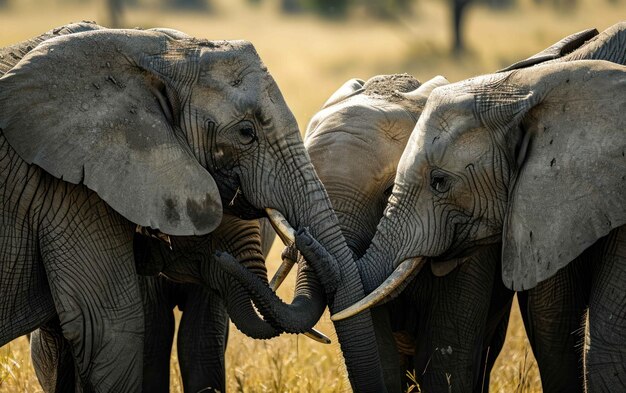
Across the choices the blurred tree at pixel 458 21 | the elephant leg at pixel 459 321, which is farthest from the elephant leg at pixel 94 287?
the blurred tree at pixel 458 21

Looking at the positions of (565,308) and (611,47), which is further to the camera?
(565,308)

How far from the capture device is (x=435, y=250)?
6.29 meters

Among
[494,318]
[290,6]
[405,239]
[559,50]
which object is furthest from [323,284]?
[290,6]

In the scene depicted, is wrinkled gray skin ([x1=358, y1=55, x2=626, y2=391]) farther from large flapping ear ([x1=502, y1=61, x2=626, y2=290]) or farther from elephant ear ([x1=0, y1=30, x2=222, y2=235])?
elephant ear ([x1=0, y1=30, x2=222, y2=235])

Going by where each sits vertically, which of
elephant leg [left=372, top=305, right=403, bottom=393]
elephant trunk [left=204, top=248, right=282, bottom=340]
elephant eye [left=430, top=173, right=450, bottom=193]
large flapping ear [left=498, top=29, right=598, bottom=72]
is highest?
large flapping ear [left=498, top=29, right=598, bottom=72]

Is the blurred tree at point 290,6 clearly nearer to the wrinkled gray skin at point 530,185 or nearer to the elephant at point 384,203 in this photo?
the elephant at point 384,203

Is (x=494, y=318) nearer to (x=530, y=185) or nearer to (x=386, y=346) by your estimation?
(x=386, y=346)

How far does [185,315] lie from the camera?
7.27 metres

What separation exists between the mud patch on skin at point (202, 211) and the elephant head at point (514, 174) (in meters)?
0.74

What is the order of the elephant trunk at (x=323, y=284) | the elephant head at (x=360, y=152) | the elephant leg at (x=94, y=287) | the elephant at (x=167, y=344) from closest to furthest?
the elephant leg at (x=94, y=287), the elephant trunk at (x=323, y=284), the elephant head at (x=360, y=152), the elephant at (x=167, y=344)

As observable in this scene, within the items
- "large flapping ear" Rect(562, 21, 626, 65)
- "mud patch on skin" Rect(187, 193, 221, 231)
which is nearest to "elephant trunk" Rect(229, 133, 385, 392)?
"mud patch on skin" Rect(187, 193, 221, 231)

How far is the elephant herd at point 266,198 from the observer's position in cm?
582

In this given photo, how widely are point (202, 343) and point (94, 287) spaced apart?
1305 mm

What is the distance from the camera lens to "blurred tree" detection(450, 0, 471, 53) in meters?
27.8
